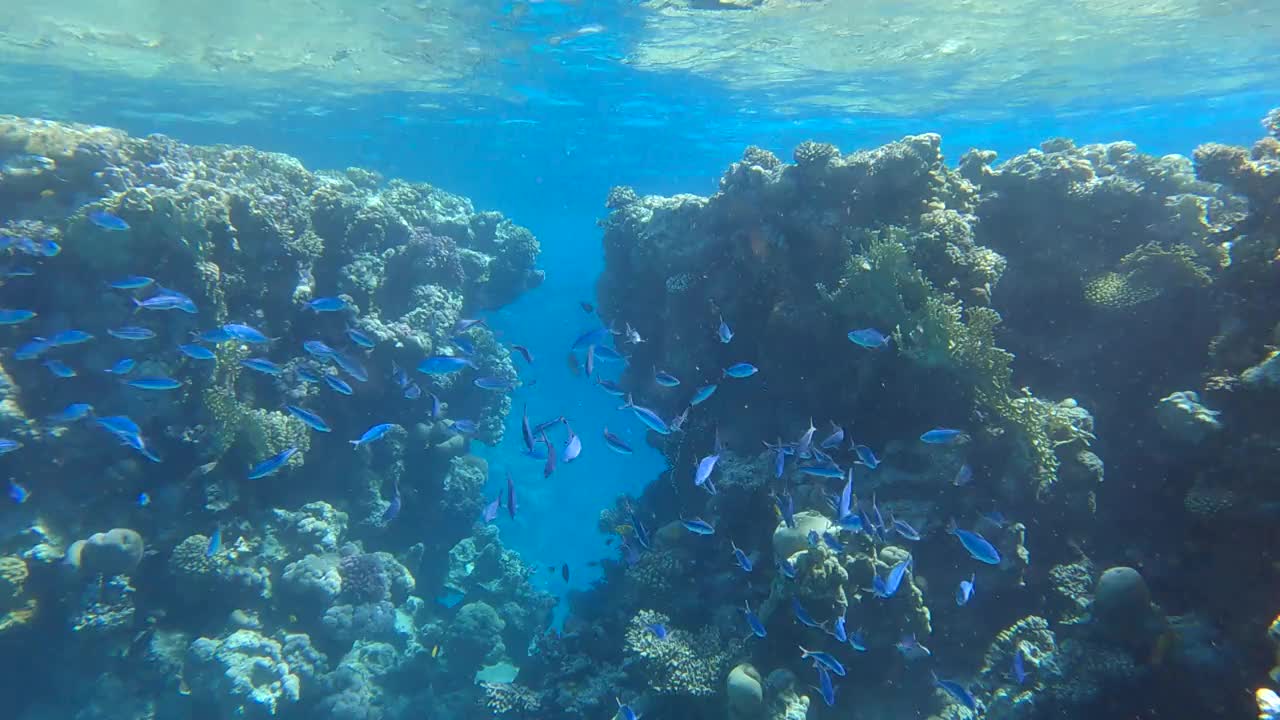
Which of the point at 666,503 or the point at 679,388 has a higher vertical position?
the point at 679,388

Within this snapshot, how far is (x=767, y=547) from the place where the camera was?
9.19 meters

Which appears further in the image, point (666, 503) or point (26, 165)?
point (666, 503)

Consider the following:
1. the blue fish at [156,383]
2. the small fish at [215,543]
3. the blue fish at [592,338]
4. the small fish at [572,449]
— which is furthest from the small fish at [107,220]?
the small fish at [572,449]

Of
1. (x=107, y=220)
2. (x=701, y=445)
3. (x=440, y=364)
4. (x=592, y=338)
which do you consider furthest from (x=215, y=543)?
(x=701, y=445)

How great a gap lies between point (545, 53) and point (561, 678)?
20.7m

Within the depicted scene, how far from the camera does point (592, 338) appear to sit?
8.24 meters

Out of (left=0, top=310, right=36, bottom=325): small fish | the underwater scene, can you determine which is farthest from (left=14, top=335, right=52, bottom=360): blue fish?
(left=0, top=310, right=36, bottom=325): small fish

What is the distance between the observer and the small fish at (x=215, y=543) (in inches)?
368

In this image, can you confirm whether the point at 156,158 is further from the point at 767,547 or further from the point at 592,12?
the point at 767,547

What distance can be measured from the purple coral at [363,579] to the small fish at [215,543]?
2.10 meters

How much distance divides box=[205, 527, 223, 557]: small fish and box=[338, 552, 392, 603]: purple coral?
2.10m

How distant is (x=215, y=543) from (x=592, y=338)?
7159mm

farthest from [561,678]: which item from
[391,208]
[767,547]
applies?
[391,208]

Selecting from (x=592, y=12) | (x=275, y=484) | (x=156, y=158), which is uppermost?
(x=592, y=12)
